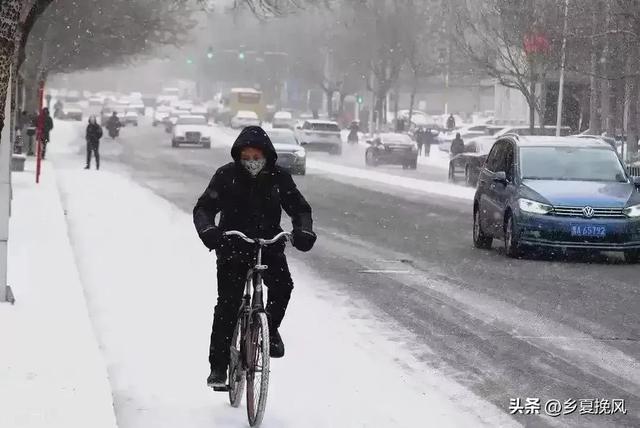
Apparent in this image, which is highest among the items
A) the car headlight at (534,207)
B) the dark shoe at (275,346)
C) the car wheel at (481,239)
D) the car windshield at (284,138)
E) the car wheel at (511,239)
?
the dark shoe at (275,346)

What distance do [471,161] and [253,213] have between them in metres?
31.0

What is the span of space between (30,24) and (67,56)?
43307 millimetres

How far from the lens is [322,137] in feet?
203

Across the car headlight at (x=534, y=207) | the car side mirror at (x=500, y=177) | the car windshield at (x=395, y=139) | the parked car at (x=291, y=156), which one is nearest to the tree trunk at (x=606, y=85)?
the car windshield at (x=395, y=139)

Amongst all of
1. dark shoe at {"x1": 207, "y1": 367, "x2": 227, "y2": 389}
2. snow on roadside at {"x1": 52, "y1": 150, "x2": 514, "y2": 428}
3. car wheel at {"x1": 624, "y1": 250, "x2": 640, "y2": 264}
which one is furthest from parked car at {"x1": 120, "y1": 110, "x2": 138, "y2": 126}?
dark shoe at {"x1": 207, "y1": 367, "x2": 227, "y2": 389}

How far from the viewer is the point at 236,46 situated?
127188 millimetres

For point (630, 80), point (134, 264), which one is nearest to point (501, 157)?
point (134, 264)

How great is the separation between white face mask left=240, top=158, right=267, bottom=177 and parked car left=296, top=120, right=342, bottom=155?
5432 centimetres

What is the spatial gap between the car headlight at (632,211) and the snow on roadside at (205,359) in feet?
13.2

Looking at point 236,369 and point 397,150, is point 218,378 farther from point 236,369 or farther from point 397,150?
point 397,150

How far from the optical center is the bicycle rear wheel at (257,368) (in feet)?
22.1

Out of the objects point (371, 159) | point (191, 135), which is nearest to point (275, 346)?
point (371, 159)

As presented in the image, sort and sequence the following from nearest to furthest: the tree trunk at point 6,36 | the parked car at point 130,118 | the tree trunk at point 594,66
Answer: the tree trunk at point 6,36 < the tree trunk at point 594,66 < the parked car at point 130,118

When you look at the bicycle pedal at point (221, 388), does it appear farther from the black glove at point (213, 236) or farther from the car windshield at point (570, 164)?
the car windshield at point (570, 164)
